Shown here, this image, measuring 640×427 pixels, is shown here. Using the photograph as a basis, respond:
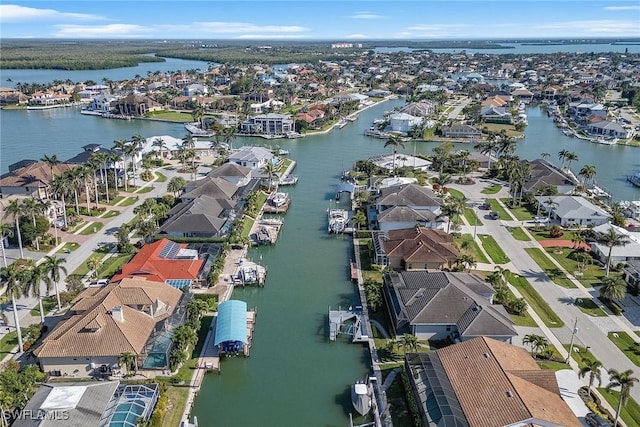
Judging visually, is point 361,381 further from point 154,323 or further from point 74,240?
point 74,240

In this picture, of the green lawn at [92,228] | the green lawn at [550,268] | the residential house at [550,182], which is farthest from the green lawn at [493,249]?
the green lawn at [92,228]

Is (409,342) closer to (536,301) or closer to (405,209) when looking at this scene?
(536,301)

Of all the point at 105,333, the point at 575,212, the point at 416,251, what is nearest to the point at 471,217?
the point at 575,212

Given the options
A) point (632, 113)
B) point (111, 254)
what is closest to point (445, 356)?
point (111, 254)

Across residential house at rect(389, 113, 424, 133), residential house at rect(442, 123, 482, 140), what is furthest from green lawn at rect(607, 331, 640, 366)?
residential house at rect(389, 113, 424, 133)

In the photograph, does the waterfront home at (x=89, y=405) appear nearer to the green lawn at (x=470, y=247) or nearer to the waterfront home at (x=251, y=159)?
the green lawn at (x=470, y=247)
